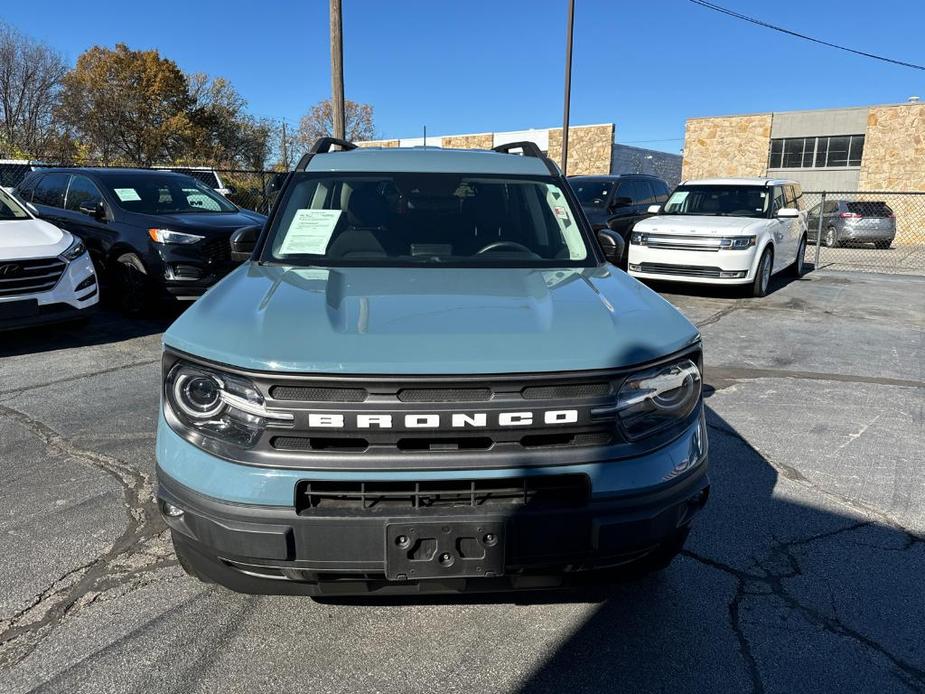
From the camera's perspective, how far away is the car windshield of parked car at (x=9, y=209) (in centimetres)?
714

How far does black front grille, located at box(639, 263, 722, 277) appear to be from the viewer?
32.6 feet

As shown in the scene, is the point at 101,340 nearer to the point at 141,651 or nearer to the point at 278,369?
the point at 141,651

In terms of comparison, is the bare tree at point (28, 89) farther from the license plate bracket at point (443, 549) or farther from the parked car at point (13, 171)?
the license plate bracket at point (443, 549)

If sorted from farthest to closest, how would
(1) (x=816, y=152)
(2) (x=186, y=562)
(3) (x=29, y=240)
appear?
1. (1) (x=816, y=152)
2. (3) (x=29, y=240)
3. (2) (x=186, y=562)

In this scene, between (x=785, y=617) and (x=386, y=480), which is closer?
(x=386, y=480)

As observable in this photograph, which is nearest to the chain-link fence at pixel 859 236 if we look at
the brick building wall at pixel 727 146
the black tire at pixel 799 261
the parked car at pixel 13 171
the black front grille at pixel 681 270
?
the black tire at pixel 799 261

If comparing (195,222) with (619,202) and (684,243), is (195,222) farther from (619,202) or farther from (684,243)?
(619,202)

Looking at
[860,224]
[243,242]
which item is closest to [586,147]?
[860,224]

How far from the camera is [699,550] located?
3.03m

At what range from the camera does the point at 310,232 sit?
3.33 meters

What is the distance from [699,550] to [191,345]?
234 centimetres

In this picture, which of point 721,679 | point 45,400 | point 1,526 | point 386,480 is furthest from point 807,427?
point 45,400

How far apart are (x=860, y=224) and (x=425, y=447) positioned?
72.4ft

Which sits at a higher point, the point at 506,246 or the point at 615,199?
the point at 615,199
